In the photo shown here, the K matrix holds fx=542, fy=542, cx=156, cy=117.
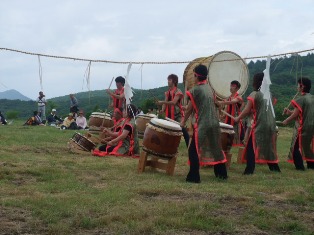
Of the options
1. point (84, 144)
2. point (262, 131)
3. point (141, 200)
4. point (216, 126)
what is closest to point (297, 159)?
point (262, 131)

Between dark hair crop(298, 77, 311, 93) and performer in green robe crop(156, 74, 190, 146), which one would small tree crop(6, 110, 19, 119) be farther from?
dark hair crop(298, 77, 311, 93)

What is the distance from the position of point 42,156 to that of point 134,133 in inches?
66.9

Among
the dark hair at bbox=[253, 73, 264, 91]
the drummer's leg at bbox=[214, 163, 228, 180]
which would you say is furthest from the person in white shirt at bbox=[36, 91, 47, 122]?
the drummer's leg at bbox=[214, 163, 228, 180]

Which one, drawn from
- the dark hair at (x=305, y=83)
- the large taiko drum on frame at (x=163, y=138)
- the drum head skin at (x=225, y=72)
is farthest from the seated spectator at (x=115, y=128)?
the dark hair at (x=305, y=83)

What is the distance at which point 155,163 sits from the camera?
27.3 ft

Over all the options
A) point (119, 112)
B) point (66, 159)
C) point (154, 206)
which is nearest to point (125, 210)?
point (154, 206)

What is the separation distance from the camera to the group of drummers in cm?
742

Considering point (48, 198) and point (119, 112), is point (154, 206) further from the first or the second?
point (119, 112)

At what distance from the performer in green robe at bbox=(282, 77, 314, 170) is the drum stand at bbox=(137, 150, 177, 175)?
7.47 ft

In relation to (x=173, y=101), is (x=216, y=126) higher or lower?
lower

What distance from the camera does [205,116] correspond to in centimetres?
742

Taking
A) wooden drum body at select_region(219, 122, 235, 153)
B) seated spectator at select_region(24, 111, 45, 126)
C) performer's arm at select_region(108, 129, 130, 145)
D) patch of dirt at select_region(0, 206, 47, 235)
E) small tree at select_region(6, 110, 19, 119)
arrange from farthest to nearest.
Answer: small tree at select_region(6, 110, 19, 119), seated spectator at select_region(24, 111, 45, 126), performer's arm at select_region(108, 129, 130, 145), wooden drum body at select_region(219, 122, 235, 153), patch of dirt at select_region(0, 206, 47, 235)

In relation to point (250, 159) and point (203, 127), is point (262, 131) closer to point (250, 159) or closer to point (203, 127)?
point (250, 159)

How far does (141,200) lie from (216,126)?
2.02 m
